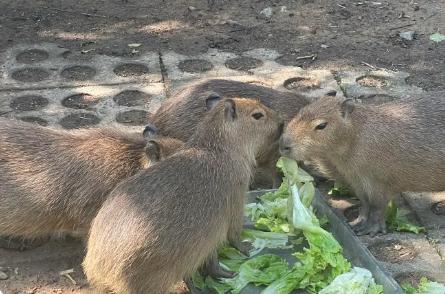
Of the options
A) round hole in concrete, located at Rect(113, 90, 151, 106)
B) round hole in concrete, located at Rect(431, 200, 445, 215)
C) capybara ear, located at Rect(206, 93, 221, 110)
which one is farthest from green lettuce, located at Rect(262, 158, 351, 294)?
round hole in concrete, located at Rect(113, 90, 151, 106)

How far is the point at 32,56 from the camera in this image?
694cm

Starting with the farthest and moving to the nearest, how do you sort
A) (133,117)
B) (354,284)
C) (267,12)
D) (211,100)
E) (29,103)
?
(267,12) < (29,103) < (133,117) < (211,100) < (354,284)

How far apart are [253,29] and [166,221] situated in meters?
3.97

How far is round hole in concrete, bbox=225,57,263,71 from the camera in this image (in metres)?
6.80

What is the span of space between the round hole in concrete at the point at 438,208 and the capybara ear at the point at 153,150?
180cm

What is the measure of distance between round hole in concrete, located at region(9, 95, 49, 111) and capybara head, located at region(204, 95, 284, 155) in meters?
1.77

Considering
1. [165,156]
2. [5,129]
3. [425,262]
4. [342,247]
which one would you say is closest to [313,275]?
[342,247]

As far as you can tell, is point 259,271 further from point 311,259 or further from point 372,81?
point 372,81

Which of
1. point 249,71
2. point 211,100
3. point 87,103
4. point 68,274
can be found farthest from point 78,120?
point 68,274

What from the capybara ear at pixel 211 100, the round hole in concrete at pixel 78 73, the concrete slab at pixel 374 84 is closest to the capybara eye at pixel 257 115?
the capybara ear at pixel 211 100

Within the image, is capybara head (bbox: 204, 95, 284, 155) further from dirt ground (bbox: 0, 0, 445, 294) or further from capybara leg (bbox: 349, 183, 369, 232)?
dirt ground (bbox: 0, 0, 445, 294)

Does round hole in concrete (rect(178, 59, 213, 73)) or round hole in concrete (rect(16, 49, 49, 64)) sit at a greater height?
round hole in concrete (rect(16, 49, 49, 64))

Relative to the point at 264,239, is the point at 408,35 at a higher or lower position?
higher

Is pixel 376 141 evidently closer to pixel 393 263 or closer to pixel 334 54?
pixel 393 263
